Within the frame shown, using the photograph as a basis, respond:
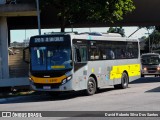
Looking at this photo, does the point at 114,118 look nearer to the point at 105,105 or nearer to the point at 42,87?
the point at 105,105

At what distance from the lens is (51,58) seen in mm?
19547

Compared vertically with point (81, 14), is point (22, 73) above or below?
below

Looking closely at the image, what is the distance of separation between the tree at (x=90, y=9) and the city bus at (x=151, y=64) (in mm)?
6592

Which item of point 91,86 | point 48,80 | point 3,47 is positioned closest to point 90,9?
point 3,47

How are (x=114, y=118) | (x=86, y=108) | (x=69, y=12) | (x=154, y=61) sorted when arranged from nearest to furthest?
(x=114, y=118)
(x=86, y=108)
(x=69, y=12)
(x=154, y=61)

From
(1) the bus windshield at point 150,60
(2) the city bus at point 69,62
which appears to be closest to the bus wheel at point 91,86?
(2) the city bus at point 69,62

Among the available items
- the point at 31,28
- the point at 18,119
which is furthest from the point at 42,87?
the point at 31,28

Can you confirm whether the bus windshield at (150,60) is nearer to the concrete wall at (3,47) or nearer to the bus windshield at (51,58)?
the concrete wall at (3,47)

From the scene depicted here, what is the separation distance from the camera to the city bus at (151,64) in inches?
1339

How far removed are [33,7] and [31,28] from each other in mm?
13272

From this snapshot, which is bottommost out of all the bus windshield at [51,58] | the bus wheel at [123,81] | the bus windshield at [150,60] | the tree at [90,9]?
the bus wheel at [123,81]

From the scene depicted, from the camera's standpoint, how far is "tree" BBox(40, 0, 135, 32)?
27172mm

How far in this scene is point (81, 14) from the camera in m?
28.3

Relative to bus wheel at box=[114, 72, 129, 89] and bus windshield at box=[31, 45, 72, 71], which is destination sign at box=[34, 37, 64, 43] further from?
bus wheel at box=[114, 72, 129, 89]
